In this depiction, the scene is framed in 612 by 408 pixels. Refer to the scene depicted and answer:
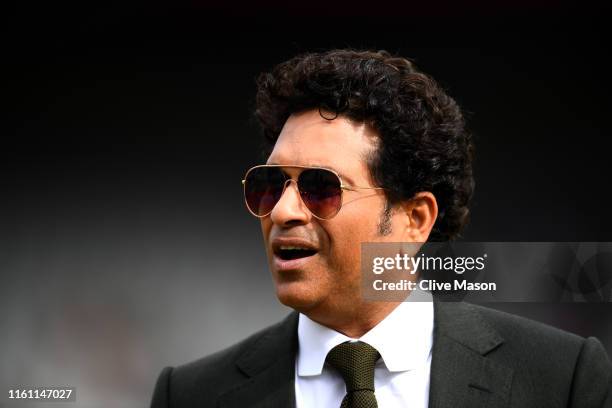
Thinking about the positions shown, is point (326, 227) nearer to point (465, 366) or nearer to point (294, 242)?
point (294, 242)

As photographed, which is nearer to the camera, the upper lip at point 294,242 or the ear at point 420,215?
the upper lip at point 294,242

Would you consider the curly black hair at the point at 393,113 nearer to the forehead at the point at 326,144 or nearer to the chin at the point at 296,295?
the forehead at the point at 326,144

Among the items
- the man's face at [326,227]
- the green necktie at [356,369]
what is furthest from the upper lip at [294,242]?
the green necktie at [356,369]

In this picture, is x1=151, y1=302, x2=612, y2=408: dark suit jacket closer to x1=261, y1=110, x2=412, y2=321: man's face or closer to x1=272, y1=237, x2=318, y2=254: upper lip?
x1=261, y1=110, x2=412, y2=321: man's face

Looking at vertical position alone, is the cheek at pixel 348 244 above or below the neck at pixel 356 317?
above

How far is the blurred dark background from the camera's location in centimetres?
548

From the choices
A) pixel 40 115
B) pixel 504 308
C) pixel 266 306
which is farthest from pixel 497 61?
pixel 40 115

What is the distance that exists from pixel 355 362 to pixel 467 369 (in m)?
0.34

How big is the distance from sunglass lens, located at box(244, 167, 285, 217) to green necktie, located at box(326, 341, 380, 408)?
0.50 metres

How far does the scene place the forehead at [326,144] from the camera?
278 cm

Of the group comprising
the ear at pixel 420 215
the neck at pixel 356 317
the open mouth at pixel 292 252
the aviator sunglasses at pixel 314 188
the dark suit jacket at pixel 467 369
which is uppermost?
the aviator sunglasses at pixel 314 188

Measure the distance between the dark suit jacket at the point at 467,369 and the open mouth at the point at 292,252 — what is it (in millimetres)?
338

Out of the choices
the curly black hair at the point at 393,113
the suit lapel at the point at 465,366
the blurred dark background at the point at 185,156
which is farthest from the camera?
the blurred dark background at the point at 185,156

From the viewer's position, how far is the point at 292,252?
2.77 m
